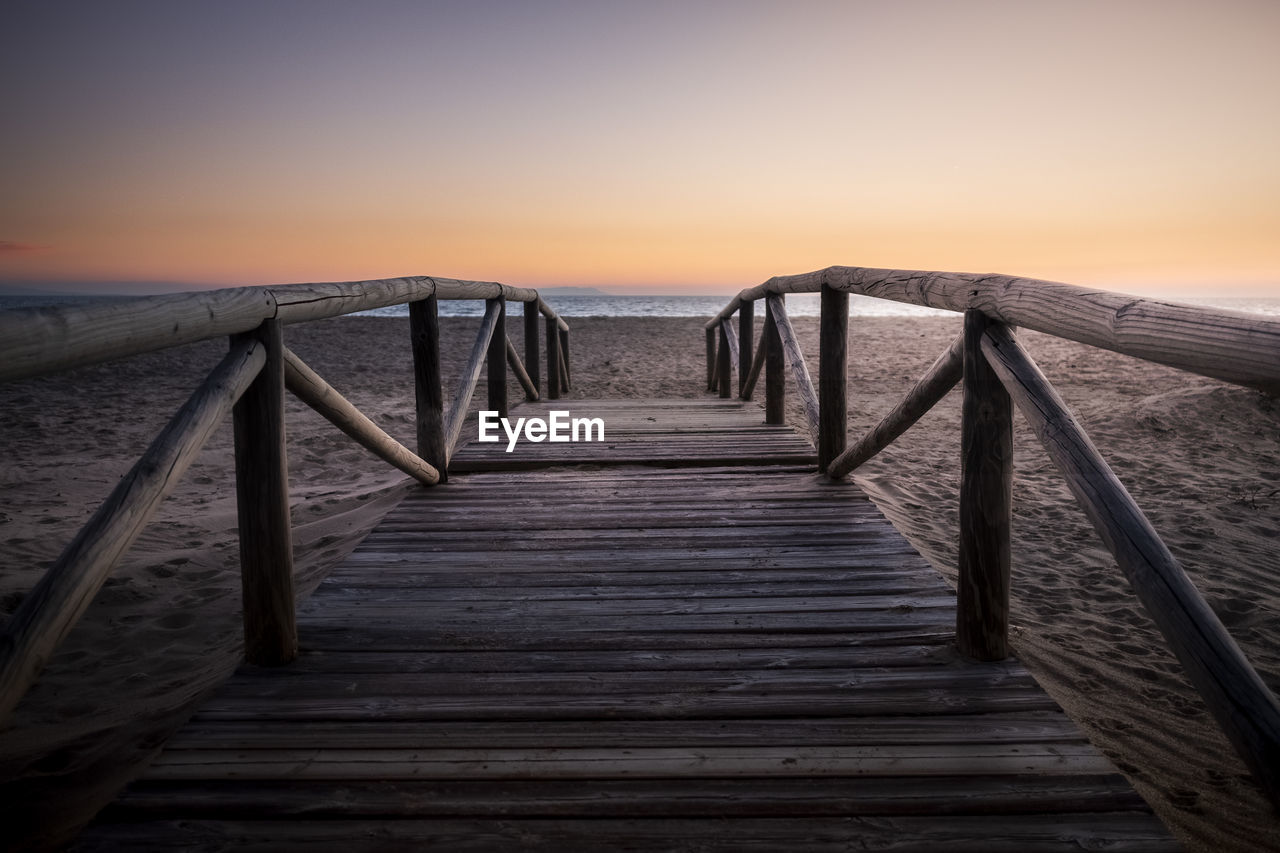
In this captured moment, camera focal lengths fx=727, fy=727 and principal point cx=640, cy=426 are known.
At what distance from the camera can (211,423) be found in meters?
1.62

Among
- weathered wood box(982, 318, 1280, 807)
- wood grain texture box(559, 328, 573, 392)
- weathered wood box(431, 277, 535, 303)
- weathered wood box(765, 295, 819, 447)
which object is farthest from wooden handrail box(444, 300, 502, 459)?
wood grain texture box(559, 328, 573, 392)

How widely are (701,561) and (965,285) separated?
1347 millimetres

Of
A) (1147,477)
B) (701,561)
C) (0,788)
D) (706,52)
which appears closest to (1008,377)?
(701,561)

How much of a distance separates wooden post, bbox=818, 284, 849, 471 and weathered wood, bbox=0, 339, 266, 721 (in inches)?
110

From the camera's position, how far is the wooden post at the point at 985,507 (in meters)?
1.95

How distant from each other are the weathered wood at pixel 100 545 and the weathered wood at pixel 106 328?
165 millimetres

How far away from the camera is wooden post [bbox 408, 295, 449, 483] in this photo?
12.1 feet

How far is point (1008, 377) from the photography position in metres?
1.79

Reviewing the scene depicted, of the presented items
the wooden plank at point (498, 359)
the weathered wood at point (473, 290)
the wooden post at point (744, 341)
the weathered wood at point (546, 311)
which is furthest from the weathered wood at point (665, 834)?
the weathered wood at point (546, 311)

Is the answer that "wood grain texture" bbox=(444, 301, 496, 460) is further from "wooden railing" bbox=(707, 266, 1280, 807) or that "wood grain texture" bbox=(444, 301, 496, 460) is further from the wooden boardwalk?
"wooden railing" bbox=(707, 266, 1280, 807)

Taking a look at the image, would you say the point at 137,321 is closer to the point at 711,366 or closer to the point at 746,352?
the point at 746,352

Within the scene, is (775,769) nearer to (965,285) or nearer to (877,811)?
(877,811)

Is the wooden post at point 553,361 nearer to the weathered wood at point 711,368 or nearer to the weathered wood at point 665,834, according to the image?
the weathered wood at point 711,368

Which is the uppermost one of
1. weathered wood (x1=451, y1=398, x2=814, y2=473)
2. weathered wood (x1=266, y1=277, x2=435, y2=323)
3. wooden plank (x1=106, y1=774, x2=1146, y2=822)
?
weathered wood (x1=266, y1=277, x2=435, y2=323)
